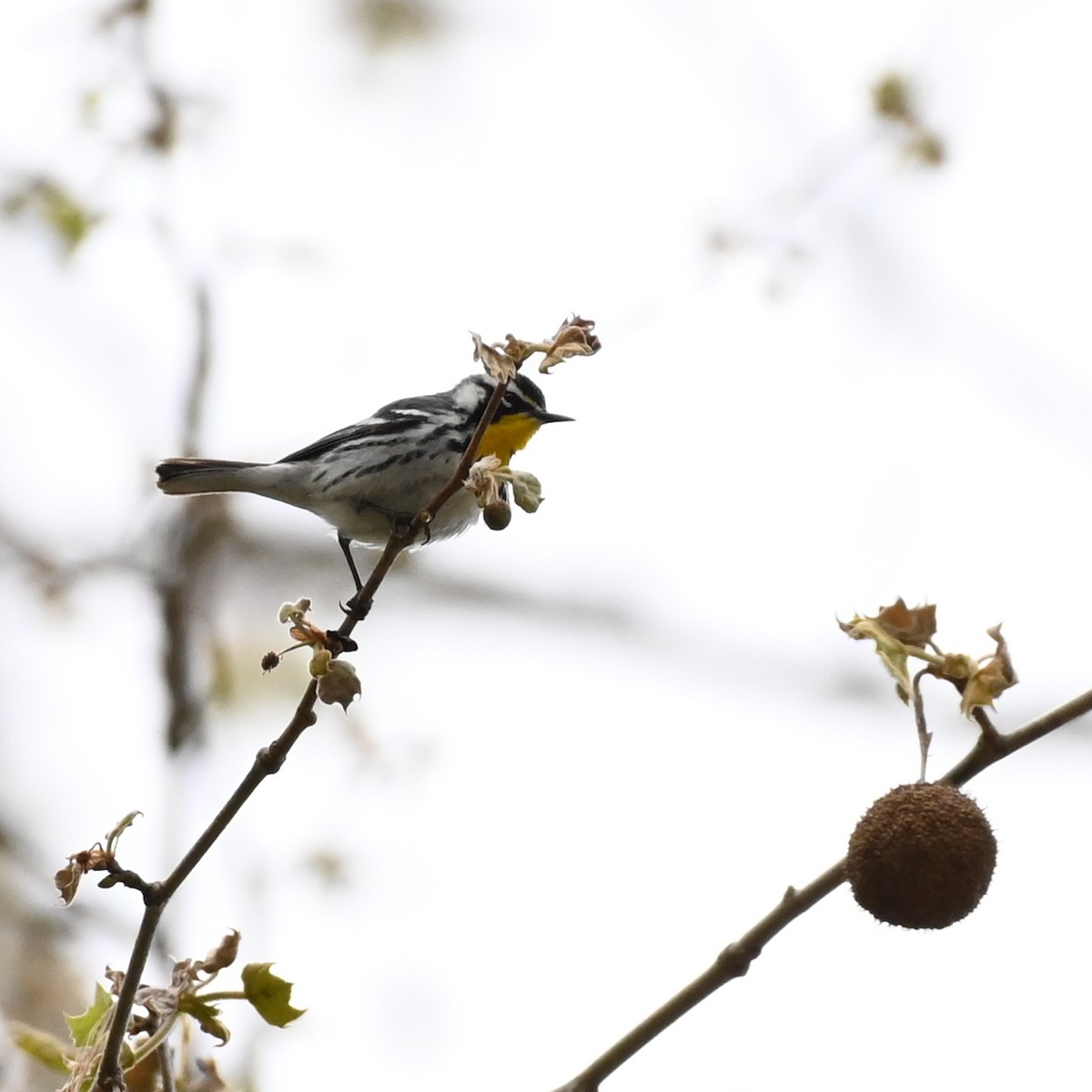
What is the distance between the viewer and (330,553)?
7520mm

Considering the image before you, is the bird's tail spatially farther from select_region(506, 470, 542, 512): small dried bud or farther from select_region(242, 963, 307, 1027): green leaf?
select_region(242, 963, 307, 1027): green leaf

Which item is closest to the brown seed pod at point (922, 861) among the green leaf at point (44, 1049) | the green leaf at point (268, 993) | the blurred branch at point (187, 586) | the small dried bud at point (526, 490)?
the small dried bud at point (526, 490)

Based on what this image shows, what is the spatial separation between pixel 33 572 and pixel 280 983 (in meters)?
4.66

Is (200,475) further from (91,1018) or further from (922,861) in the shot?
(922,861)

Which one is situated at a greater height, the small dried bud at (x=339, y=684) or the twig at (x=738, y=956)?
the small dried bud at (x=339, y=684)

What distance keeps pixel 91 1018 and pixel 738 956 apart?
1.16 metres

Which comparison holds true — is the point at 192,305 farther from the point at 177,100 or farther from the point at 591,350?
the point at 591,350

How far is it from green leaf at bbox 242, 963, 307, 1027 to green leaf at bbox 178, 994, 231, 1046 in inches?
2.3

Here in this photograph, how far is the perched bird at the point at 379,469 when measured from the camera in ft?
17.8

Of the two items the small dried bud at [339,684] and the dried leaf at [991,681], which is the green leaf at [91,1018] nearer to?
the small dried bud at [339,684]

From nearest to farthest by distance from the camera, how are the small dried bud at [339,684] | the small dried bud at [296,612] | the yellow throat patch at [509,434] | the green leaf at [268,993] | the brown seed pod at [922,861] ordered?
1. the brown seed pod at [922,861]
2. the green leaf at [268,993]
3. the small dried bud at [339,684]
4. the small dried bud at [296,612]
5. the yellow throat patch at [509,434]

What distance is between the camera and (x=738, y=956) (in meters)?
1.92

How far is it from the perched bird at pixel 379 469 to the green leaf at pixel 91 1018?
2785mm

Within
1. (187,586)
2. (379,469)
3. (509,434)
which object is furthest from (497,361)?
(187,586)
